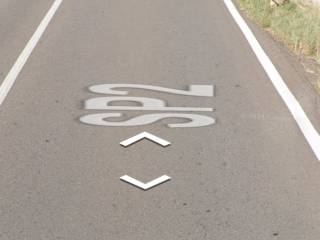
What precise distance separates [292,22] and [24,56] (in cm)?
471

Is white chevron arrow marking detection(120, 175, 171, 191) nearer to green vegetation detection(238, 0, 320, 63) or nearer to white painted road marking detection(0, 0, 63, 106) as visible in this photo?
white painted road marking detection(0, 0, 63, 106)

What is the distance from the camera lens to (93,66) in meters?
12.4

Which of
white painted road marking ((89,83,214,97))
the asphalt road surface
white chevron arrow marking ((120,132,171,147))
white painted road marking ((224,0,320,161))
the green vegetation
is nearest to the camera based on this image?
the asphalt road surface

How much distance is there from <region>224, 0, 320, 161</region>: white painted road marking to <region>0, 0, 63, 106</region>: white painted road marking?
352cm

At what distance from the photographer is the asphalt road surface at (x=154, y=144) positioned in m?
7.25

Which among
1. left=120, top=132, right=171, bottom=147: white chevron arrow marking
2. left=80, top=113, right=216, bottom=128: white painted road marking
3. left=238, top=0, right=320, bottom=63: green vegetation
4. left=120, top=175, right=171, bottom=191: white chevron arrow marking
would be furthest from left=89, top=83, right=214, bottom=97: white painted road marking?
left=120, top=175, right=171, bottom=191: white chevron arrow marking

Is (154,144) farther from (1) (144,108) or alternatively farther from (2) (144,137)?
(1) (144,108)

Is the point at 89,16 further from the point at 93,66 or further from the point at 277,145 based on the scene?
the point at 277,145

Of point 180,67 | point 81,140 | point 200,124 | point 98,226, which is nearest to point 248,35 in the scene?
point 180,67

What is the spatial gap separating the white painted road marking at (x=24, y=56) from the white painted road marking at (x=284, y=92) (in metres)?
3.52

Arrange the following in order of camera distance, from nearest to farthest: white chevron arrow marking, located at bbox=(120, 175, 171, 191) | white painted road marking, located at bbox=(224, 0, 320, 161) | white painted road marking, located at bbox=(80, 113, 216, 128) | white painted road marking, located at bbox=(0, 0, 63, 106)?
white chevron arrow marking, located at bbox=(120, 175, 171, 191), white painted road marking, located at bbox=(224, 0, 320, 161), white painted road marking, located at bbox=(80, 113, 216, 128), white painted road marking, located at bbox=(0, 0, 63, 106)

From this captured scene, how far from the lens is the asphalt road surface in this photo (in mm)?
7250

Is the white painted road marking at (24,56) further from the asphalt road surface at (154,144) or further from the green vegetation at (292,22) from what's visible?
the green vegetation at (292,22)

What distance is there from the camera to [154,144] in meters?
9.18
